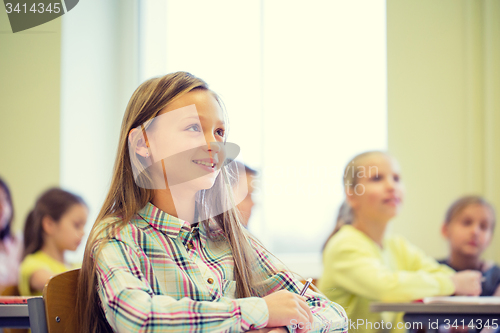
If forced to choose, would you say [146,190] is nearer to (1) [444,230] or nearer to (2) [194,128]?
(2) [194,128]

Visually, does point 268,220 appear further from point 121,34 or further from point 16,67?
point 16,67

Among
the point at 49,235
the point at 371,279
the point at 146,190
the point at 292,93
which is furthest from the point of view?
the point at 292,93

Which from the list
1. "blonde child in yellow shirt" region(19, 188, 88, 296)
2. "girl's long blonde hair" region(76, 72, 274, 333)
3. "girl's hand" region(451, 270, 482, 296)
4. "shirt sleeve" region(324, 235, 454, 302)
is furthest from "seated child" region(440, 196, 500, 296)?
"blonde child in yellow shirt" region(19, 188, 88, 296)

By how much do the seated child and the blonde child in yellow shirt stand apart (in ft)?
5.93

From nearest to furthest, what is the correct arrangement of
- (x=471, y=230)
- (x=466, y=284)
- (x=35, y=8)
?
1. (x=466, y=284)
2. (x=471, y=230)
3. (x=35, y=8)

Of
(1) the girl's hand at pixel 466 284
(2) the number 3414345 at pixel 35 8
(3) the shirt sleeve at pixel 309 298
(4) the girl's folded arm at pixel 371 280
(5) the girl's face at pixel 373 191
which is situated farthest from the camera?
(2) the number 3414345 at pixel 35 8

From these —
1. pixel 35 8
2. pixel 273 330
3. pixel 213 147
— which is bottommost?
pixel 273 330

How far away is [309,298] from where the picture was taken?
31.6 inches

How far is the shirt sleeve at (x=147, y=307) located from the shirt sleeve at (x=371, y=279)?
906mm

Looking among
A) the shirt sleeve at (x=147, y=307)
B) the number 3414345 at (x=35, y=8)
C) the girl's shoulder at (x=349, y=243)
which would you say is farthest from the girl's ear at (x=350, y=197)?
the number 3414345 at (x=35, y=8)

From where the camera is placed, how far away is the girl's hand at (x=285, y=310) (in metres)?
0.65

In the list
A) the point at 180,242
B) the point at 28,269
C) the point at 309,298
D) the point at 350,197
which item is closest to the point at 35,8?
the point at 28,269

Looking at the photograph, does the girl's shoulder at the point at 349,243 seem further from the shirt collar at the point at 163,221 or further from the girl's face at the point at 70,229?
the girl's face at the point at 70,229

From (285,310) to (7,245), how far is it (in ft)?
6.74
